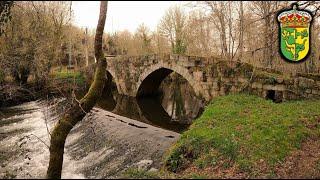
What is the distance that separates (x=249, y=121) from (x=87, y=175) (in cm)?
451

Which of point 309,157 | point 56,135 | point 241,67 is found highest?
point 241,67

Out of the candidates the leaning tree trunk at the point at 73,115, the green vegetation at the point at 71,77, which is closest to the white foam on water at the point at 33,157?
the leaning tree trunk at the point at 73,115

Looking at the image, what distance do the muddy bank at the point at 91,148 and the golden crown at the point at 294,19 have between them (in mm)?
4843

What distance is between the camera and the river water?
27.7 feet

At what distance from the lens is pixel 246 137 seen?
7.76 metres

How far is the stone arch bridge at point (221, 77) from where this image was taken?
11234 millimetres

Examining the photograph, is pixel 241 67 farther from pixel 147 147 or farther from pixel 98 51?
pixel 98 51

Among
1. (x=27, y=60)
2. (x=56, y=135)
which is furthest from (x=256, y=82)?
(x=27, y=60)

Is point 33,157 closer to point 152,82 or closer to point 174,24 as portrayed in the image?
point 152,82

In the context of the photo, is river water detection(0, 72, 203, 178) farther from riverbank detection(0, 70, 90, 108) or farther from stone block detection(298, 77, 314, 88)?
stone block detection(298, 77, 314, 88)

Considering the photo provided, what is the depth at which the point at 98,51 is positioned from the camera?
6.99m

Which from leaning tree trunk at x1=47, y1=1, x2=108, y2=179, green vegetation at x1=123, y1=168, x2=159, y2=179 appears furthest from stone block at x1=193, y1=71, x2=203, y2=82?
green vegetation at x1=123, y1=168, x2=159, y2=179

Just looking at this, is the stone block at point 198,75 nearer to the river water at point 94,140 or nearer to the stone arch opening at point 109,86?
the river water at point 94,140

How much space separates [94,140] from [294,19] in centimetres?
730
